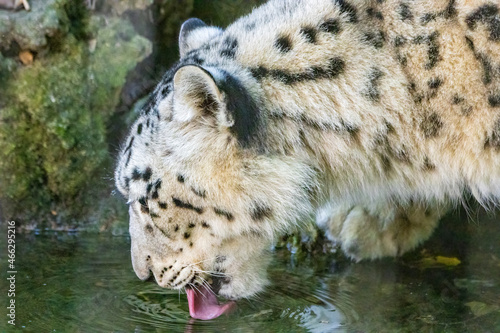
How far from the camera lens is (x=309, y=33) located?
8.66 feet

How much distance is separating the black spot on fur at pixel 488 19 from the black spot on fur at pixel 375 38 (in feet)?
1.00

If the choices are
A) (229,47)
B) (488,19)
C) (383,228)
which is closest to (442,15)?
(488,19)

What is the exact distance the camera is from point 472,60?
262cm

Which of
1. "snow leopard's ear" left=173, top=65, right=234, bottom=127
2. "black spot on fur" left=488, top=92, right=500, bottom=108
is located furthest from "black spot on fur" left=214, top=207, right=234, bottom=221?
"black spot on fur" left=488, top=92, right=500, bottom=108

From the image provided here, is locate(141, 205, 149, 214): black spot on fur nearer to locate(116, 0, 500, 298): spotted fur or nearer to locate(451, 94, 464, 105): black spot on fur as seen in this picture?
locate(116, 0, 500, 298): spotted fur

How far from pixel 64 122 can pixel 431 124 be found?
7.15ft

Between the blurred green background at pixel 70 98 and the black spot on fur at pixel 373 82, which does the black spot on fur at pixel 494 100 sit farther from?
the blurred green background at pixel 70 98

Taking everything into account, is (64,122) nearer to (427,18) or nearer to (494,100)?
(427,18)

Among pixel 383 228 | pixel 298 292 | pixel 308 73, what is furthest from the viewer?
pixel 383 228

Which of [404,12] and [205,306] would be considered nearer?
[404,12]

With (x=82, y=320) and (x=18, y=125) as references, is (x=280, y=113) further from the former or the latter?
(x=18, y=125)

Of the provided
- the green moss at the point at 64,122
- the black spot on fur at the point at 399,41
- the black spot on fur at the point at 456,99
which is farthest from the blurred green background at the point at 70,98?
the black spot on fur at the point at 456,99

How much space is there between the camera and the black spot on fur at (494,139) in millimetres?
2629

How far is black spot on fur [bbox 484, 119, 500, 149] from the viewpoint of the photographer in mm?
2629
